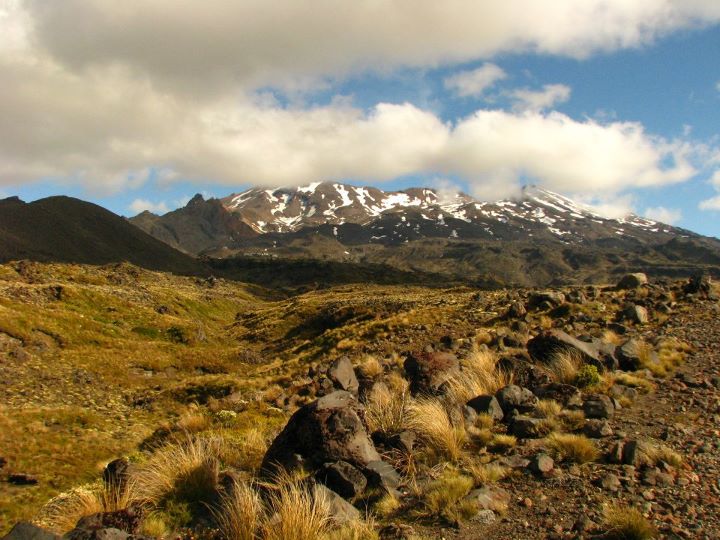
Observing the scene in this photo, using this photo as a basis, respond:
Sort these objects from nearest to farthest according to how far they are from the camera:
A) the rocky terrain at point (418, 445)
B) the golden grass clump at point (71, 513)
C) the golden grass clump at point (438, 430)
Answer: the rocky terrain at point (418, 445) < the golden grass clump at point (71, 513) < the golden grass clump at point (438, 430)

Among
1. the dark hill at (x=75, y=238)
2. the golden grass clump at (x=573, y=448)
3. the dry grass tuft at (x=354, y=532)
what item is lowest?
the dry grass tuft at (x=354, y=532)

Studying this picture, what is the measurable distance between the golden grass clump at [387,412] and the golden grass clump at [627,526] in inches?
177

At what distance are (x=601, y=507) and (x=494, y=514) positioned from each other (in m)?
1.44

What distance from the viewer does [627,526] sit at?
18.0 feet

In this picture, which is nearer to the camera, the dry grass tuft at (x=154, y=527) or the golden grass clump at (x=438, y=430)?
the dry grass tuft at (x=154, y=527)

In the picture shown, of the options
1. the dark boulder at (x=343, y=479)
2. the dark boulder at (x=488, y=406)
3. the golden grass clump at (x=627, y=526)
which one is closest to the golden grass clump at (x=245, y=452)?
the dark boulder at (x=343, y=479)

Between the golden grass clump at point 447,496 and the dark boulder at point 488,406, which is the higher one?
the dark boulder at point 488,406

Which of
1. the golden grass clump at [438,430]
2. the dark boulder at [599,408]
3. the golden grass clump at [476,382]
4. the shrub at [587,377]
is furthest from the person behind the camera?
the shrub at [587,377]

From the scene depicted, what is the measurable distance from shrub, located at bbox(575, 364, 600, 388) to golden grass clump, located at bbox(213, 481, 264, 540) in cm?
888

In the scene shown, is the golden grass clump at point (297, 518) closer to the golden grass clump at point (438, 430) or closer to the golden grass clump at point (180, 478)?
the golden grass clump at point (180, 478)

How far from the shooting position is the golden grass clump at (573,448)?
25.2 feet

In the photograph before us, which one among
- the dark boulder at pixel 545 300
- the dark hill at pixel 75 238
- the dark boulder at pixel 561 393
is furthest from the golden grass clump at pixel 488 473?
the dark hill at pixel 75 238

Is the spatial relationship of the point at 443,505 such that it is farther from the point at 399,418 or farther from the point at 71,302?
the point at 71,302

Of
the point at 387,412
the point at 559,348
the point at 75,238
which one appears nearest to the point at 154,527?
the point at 387,412
